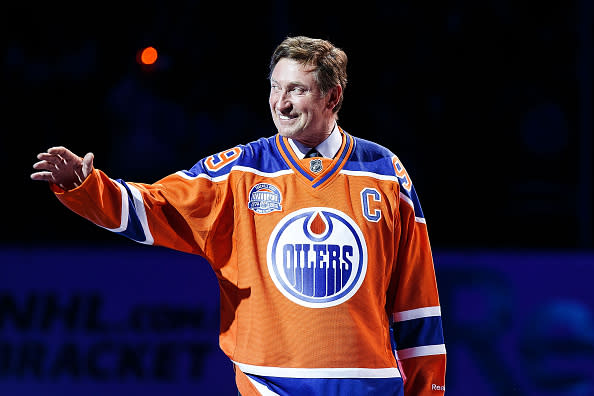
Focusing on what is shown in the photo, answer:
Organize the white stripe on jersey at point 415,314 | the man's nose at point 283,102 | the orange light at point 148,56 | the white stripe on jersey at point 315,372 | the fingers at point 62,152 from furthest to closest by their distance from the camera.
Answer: the orange light at point 148,56 < the white stripe on jersey at point 415,314 < the man's nose at point 283,102 < the white stripe on jersey at point 315,372 < the fingers at point 62,152

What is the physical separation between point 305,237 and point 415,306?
18.1 inches

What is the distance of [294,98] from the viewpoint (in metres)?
2.55

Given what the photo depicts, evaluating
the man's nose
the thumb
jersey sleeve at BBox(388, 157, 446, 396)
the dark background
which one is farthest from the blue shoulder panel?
the dark background

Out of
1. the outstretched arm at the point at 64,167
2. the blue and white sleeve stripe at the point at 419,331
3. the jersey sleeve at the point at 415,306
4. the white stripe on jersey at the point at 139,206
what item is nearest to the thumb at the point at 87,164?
the outstretched arm at the point at 64,167

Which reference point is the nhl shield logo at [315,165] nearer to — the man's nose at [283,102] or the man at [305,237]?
the man at [305,237]

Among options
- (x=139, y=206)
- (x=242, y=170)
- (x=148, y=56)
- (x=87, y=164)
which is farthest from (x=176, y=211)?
(x=148, y=56)

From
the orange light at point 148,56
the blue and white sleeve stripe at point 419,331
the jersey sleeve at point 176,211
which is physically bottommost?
the blue and white sleeve stripe at point 419,331

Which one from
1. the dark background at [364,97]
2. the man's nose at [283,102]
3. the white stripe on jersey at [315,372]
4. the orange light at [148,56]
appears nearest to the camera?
the white stripe on jersey at [315,372]

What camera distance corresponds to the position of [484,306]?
15.5ft

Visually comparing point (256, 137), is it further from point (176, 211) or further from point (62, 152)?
point (62, 152)

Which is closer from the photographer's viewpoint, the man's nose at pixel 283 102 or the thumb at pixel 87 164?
the thumb at pixel 87 164

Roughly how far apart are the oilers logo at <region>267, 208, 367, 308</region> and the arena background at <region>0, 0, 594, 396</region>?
7.14 feet

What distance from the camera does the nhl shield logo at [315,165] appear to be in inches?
101

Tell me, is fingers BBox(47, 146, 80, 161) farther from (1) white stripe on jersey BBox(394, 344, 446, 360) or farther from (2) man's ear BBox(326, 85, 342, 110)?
(1) white stripe on jersey BBox(394, 344, 446, 360)
